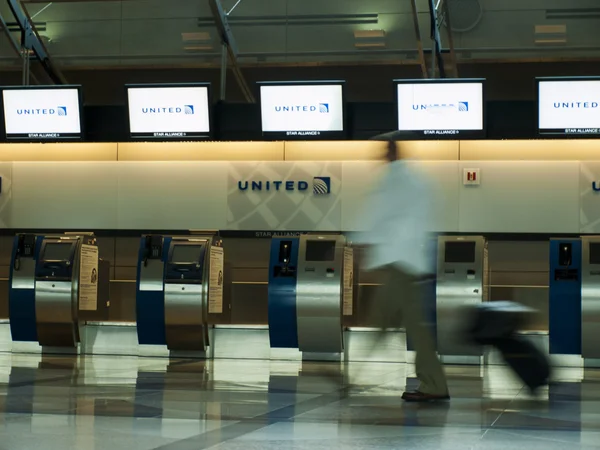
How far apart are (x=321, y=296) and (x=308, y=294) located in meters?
0.15

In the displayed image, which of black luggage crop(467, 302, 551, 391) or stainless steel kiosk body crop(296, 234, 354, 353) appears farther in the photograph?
stainless steel kiosk body crop(296, 234, 354, 353)

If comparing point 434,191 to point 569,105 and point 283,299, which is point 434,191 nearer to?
point 569,105

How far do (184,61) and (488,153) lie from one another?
14.0 feet

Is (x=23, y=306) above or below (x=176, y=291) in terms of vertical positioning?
below

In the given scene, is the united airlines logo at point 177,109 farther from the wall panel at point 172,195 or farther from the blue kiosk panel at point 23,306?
the blue kiosk panel at point 23,306

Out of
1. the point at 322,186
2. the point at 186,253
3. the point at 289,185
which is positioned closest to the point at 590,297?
the point at 322,186

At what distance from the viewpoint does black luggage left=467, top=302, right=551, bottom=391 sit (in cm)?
576

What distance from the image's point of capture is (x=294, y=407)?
6.16 m

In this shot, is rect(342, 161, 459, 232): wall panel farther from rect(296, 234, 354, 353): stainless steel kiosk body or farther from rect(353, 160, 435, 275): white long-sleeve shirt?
rect(353, 160, 435, 275): white long-sleeve shirt

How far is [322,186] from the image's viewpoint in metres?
12.7

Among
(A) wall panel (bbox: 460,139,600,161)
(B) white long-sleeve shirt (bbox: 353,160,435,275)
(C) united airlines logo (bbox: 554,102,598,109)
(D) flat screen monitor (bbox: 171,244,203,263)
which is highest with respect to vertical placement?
(C) united airlines logo (bbox: 554,102,598,109)

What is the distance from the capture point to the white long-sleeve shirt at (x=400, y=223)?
6.15 metres

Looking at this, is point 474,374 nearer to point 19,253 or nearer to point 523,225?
point 523,225

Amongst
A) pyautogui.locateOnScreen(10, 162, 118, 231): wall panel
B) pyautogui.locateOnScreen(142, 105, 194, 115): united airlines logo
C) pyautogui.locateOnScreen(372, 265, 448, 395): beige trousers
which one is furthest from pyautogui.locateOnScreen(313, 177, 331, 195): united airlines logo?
pyautogui.locateOnScreen(372, 265, 448, 395): beige trousers
